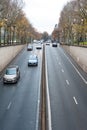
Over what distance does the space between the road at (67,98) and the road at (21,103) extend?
1.44m

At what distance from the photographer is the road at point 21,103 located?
27.6 metres

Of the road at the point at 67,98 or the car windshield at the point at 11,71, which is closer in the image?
the road at the point at 67,98

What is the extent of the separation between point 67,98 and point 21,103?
489 centimetres

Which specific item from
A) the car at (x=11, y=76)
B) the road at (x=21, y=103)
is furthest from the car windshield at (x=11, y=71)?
the road at (x=21, y=103)

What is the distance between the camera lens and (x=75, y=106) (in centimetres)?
3384

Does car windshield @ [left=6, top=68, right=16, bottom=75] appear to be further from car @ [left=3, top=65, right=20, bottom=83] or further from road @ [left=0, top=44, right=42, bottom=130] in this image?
road @ [left=0, top=44, right=42, bottom=130]

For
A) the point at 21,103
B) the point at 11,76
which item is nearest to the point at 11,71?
the point at 11,76

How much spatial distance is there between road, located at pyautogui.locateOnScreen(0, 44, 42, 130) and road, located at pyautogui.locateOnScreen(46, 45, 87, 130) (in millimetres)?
1435

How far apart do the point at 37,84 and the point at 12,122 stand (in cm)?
1917

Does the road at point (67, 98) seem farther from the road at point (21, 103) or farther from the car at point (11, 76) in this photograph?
the car at point (11, 76)

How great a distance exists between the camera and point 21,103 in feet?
116

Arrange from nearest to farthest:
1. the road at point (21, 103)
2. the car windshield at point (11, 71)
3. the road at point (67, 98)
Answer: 1. the road at point (21, 103)
2. the road at point (67, 98)
3. the car windshield at point (11, 71)

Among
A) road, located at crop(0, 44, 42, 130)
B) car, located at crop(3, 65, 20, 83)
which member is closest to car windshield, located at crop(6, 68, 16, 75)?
car, located at crop(3, 65, 20, 83)

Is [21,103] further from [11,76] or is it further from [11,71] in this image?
[11,71]
